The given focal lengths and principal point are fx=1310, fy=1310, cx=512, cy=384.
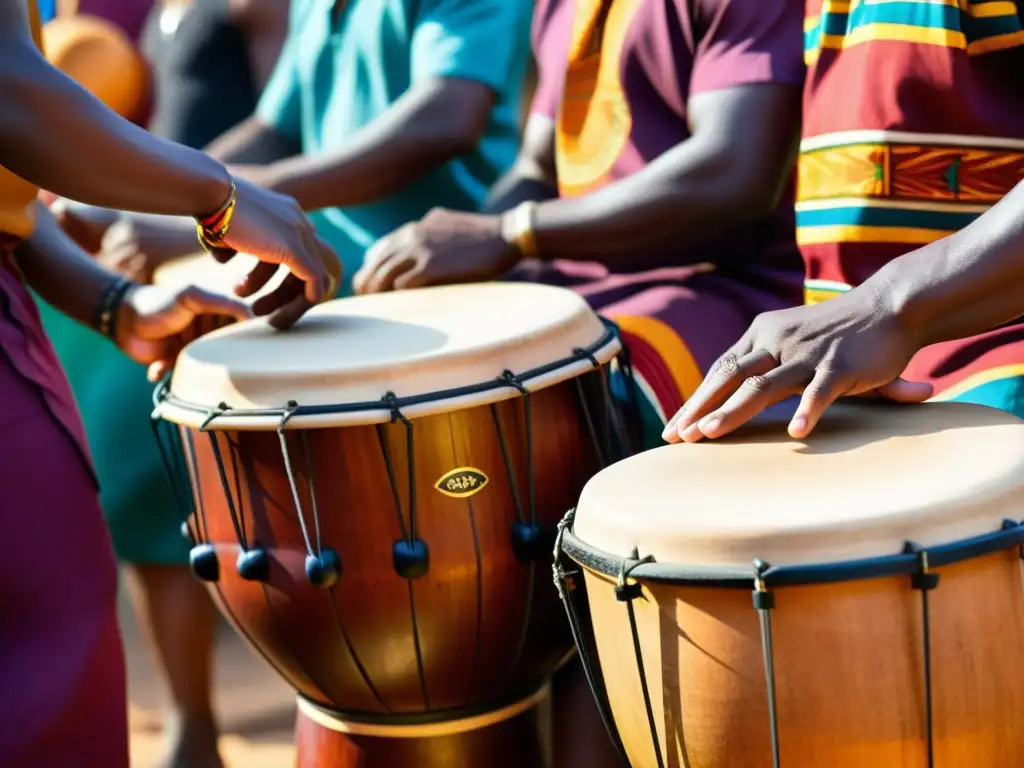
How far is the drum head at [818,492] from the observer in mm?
1091

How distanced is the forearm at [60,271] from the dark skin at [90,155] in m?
0.48

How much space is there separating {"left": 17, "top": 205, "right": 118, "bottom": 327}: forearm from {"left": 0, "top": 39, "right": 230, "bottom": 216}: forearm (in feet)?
1.80

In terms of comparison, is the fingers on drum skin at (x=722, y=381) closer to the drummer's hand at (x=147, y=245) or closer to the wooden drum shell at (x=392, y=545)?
the wooden drum shell at (x=392, y=545)

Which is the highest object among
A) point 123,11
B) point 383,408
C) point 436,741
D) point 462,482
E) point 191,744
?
point 123,11

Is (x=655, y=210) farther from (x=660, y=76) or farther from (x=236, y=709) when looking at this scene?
(x=236, y=709)

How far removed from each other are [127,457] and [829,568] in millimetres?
1820

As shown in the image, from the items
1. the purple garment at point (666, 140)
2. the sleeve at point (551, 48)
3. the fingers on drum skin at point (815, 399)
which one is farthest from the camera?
the sleeve at point (551, 48)

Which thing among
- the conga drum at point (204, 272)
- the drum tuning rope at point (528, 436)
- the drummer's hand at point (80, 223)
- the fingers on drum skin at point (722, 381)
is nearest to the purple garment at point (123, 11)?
the drummer's hand at point (80, 223)

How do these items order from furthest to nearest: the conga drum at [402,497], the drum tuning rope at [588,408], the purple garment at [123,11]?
the purple garment at [123,11], the drum tuning rope at [588,408], the conga drum at [402,497]

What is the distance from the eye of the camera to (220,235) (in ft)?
5.09

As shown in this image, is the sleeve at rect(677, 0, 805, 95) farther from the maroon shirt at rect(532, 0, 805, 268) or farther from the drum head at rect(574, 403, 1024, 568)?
the drum head at rect(574, 403, 1024, 568)

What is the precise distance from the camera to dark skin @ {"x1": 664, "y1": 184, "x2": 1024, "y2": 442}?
1.32m

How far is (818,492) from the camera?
3.80 ft

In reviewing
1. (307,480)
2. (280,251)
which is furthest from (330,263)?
(307,480)
